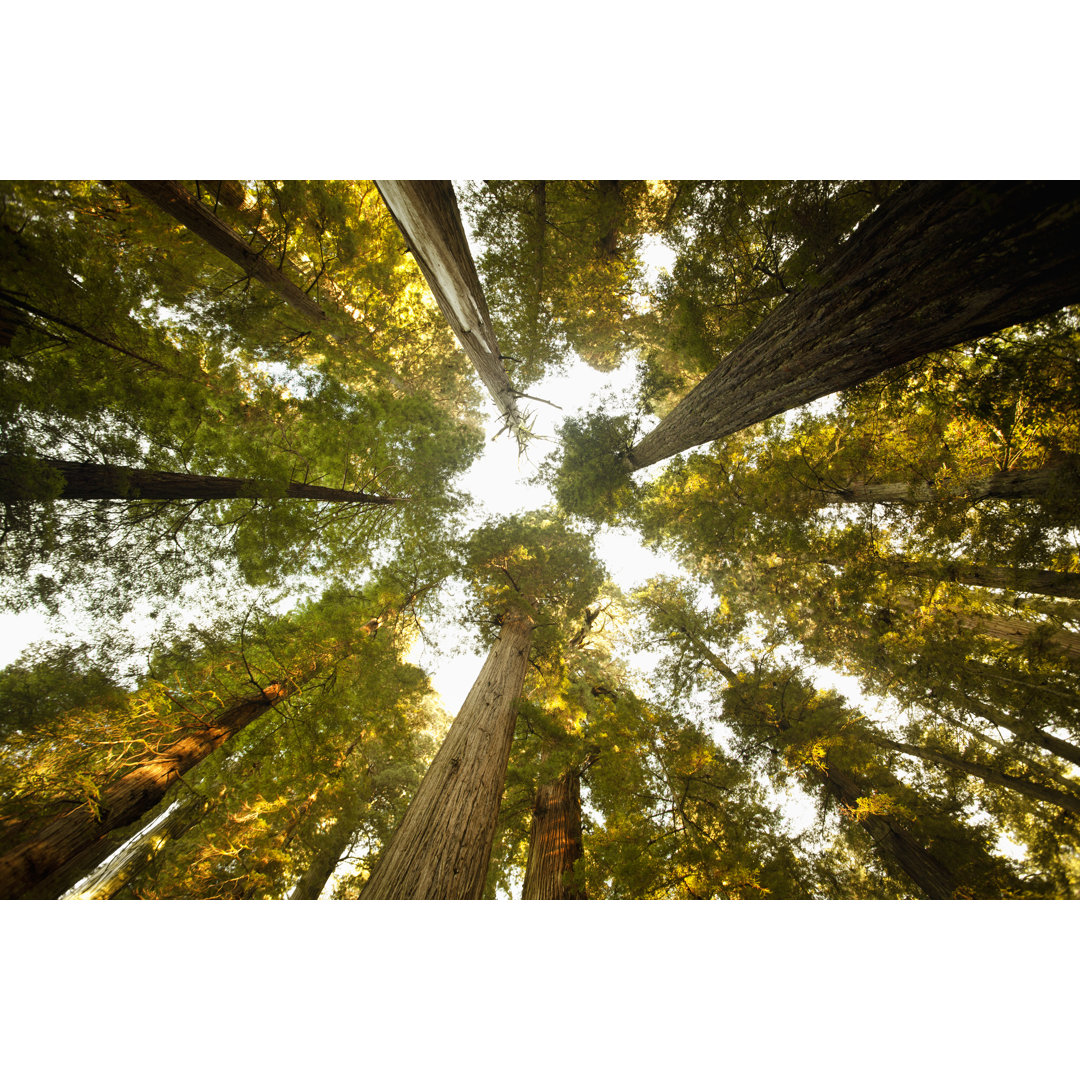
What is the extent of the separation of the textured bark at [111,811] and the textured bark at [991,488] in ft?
27.7

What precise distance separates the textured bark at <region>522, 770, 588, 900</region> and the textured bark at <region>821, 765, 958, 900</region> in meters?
3.84

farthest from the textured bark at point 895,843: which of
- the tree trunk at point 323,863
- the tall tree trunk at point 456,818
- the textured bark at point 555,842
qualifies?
the tree trunk at point 323,863

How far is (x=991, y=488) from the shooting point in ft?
12.0

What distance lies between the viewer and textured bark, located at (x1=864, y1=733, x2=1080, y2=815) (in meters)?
3.67

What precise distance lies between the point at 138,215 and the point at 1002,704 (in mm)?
11551

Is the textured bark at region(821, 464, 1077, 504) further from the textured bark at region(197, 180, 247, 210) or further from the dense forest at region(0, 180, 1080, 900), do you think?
the textured bark at region(197, 180, 247, 210)

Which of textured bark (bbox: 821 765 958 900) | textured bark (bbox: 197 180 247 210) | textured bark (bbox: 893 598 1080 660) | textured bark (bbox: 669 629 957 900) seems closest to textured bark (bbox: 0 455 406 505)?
textured bark (bbox: 197 180 247 210)

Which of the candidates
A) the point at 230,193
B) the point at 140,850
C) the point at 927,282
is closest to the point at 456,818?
the point at 927,282

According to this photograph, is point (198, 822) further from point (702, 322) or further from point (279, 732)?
point (702, 322)

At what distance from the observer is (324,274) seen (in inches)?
237

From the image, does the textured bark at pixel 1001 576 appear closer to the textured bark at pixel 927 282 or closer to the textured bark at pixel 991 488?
the textured bark at pixel 991 488

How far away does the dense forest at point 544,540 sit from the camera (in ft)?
9.33

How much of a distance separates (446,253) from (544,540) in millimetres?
4477

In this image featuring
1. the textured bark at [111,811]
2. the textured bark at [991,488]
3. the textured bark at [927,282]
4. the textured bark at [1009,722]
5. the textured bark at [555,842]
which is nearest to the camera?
the textured bark at [927,282]
